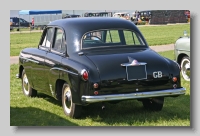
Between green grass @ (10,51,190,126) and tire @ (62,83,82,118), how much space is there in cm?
10

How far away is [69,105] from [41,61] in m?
1.29

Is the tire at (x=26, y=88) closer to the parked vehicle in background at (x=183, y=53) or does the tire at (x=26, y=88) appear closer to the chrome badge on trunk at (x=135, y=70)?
the chrome badge on trunk at (x=135, y=70)

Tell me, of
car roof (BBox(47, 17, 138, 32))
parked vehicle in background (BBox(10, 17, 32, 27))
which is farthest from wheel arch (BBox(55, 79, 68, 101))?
parked vehicle in background (BBox(10, 17, 32, 27))

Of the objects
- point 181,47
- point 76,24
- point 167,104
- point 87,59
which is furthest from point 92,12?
point 181,47

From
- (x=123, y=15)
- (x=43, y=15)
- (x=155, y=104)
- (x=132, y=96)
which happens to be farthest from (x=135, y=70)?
(x=43, y=15)

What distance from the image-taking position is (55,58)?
30.8 ft

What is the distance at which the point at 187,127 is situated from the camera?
8414mm

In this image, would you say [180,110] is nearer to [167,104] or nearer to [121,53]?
[167,104]

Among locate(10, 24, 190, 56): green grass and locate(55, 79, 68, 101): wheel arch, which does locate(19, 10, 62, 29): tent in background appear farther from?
locate(10, 24, 190, 56): green grass

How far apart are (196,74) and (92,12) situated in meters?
1.97

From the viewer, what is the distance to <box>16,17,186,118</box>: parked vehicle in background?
8367 mm

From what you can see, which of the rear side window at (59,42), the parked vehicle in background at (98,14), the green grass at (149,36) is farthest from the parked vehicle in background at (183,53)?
the rear side window at (59,42)

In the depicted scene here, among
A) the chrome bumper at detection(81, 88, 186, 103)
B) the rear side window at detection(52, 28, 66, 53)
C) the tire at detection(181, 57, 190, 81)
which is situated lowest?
the chrome bumper at detection(81, 88, 186, 103)

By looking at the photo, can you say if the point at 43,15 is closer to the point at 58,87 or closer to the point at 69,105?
the point at 58,87
